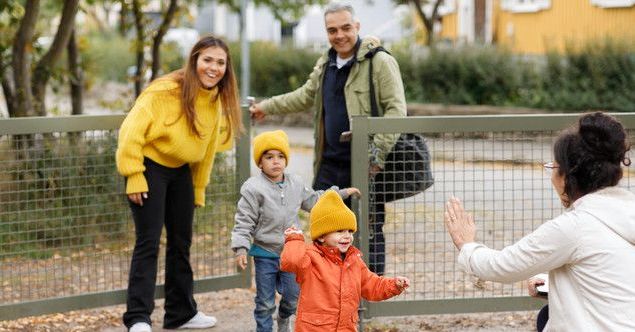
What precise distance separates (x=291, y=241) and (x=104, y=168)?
2.52 meters

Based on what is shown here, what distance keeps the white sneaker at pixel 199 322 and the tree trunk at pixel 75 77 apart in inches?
200

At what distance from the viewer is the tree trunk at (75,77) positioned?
1149 cm

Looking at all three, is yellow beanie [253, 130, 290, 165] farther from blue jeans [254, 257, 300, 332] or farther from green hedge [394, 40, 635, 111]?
green hedge [394, 40, 635, 111]

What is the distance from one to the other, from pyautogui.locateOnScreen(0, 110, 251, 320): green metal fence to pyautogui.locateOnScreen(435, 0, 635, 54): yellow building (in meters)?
13.2

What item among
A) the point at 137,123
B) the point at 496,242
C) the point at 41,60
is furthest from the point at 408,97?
the point at 137,123

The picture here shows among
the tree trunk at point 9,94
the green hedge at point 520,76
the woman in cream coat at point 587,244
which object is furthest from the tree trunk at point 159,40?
the woman in cream coat at point 587,244

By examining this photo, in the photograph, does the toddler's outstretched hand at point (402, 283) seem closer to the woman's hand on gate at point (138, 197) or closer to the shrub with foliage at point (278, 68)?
the woman's hand on gate at point (138, 197)

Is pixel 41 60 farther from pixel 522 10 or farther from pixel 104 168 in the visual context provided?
pixel 522 10

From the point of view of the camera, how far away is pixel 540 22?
83.4 feet

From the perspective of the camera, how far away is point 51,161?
6754 mm

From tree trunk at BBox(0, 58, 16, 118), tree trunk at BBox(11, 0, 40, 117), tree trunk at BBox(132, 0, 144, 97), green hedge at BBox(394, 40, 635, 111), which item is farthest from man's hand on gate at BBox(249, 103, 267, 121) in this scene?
Result: green hedge at BBox(394, 40, 635, 111)

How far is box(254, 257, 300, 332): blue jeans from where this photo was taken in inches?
237

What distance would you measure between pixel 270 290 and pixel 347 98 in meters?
1.23

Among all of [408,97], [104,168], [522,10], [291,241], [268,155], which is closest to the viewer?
[291,241]
